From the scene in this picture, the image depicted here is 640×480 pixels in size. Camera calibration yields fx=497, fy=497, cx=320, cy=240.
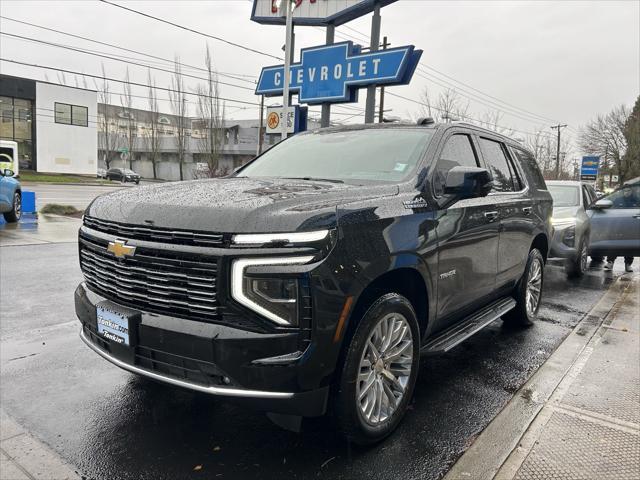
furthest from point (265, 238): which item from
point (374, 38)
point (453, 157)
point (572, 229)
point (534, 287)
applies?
point (374, 38)

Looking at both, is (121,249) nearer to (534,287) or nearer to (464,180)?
(464,180)

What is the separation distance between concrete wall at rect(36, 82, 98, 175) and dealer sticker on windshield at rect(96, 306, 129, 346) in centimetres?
5018

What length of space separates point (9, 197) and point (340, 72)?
9493mm

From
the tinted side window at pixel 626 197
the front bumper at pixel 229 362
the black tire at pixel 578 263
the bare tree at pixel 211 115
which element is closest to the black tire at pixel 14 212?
the front bumper at pixel 229 362

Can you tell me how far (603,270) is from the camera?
967 centimetres

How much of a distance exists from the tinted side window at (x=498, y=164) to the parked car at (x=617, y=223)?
4.80 m

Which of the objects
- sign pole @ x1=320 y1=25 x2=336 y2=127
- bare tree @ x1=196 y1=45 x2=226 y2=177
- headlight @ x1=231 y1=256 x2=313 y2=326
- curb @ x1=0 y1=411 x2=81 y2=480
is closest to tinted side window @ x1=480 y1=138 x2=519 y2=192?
headlight @ x1=231 y1=256 x2=313 y2=326

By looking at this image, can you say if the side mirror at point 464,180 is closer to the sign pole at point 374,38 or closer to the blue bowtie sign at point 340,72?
the blue bowtie sign at point 340,72

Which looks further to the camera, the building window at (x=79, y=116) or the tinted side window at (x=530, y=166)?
the building window at (x=79, y=116)

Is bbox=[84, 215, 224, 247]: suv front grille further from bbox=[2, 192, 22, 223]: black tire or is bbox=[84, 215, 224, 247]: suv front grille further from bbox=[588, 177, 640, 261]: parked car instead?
→ bbox=[2, 192, 22, 223]: black tire

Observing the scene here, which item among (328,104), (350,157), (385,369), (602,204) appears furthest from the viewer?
(328,104)

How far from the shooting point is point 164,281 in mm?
2467

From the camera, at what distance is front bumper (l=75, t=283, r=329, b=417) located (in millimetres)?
2289

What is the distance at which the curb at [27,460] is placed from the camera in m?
2.54
